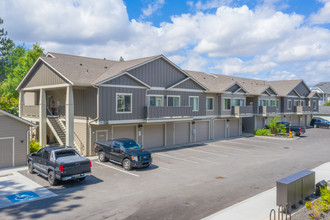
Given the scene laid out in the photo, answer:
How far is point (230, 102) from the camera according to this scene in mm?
35094

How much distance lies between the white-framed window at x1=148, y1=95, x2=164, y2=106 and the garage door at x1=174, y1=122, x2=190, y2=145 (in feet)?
11.4

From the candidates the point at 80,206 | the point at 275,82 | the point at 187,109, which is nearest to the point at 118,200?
the point at 80,206

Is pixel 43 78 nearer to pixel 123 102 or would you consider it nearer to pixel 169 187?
pixel 123 102

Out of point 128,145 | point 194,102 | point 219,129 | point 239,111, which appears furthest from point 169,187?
point 239,111

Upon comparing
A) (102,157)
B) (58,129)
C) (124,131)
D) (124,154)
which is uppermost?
(58,129)

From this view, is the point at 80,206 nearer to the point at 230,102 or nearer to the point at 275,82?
the point at 230,102

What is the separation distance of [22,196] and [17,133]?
7086 millimetres

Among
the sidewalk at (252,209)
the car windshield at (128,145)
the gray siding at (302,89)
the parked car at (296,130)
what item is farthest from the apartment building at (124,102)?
the gray siding at (302,89)

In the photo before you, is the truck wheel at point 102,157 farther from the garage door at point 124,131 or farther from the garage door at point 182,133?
the garage door at point 182,133

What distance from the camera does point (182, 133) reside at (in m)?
29.2

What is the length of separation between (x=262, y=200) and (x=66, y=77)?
16.2 meters

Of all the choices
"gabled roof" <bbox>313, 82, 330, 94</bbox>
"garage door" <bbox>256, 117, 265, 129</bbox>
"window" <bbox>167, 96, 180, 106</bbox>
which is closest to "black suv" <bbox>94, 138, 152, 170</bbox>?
"window" <bbox>167, 96, 180, 106</bbox>

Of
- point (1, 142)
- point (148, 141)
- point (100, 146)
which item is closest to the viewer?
point (1, 142)

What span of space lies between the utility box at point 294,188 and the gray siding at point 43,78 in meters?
17.3
